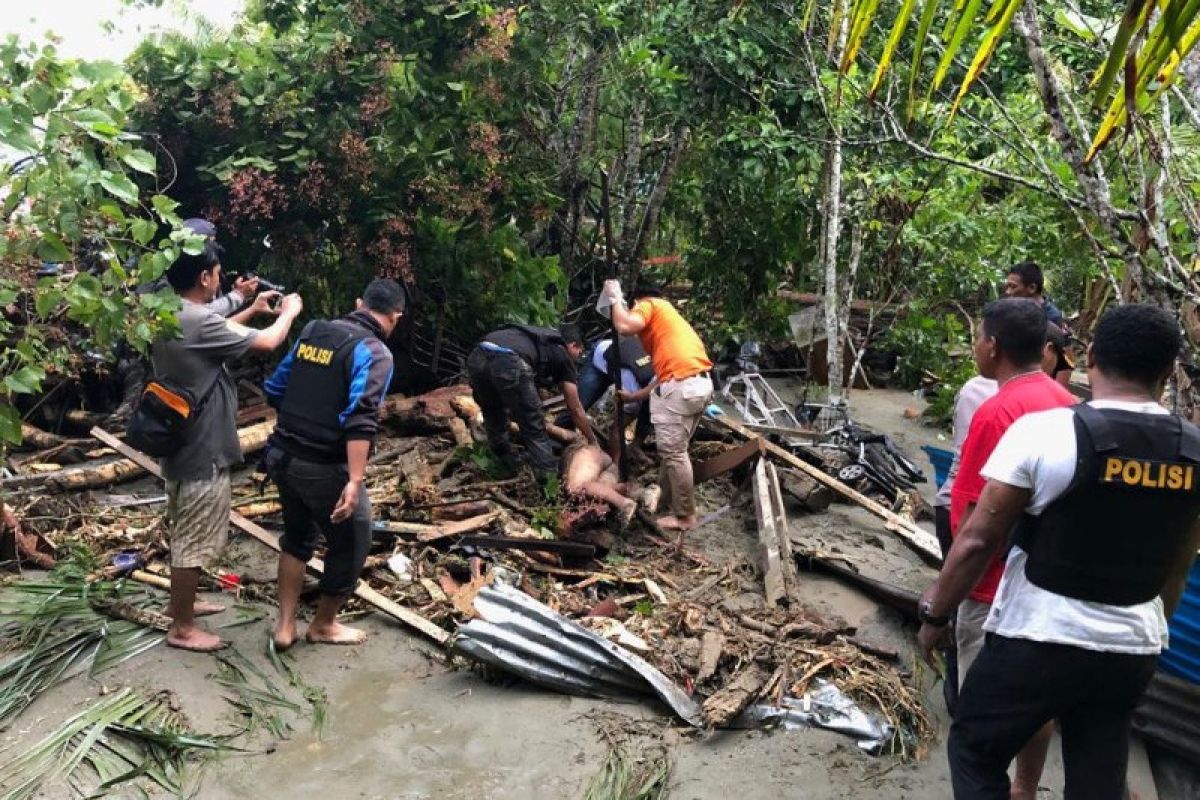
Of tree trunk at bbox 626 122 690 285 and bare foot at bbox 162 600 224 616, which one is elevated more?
tree trunk at bbox 626 122 690 285

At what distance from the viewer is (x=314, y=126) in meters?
8.11

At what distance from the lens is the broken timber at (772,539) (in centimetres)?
591

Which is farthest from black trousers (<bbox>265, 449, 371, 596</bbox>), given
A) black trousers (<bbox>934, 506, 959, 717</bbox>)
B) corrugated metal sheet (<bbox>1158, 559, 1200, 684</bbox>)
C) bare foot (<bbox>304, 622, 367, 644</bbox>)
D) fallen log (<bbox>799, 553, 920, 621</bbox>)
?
corrugated metal sheet (<bbox>1158, 559, 1200, 684</bbox>)

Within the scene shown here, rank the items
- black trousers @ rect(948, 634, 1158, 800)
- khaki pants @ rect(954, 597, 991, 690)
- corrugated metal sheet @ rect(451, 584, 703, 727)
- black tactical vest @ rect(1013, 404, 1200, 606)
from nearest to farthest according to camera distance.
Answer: black tactical vest @ rect(1013, 404, 1200, 606) < black trousers @ rect(948, 634, 1158, 800) < khaki pants @ rect(954, 597, 991, 690) < corrugated metal sheet @ rect(451, 584, 703, 727)

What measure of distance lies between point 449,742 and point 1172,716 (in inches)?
131

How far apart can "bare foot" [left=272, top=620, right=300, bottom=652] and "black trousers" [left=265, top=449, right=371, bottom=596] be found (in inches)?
11.0

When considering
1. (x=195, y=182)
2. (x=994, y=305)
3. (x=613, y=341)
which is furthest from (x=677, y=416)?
(x=195, y=182)

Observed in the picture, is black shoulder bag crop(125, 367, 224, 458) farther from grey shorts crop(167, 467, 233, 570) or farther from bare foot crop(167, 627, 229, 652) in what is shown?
bare foot crop(167, 627, 229, 652)

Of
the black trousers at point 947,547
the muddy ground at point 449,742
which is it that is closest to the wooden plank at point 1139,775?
the muddy ground at point 449,742

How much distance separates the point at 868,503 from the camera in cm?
732

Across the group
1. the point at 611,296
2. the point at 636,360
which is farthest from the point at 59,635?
the point at 636,360

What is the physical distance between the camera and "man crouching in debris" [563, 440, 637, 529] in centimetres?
666

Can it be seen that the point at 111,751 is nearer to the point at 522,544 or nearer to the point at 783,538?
the point at 522,544

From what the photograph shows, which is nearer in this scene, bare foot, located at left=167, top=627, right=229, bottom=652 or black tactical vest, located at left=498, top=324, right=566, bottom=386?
bare foot, located at left=167, top=627, right=229, bottom=652
